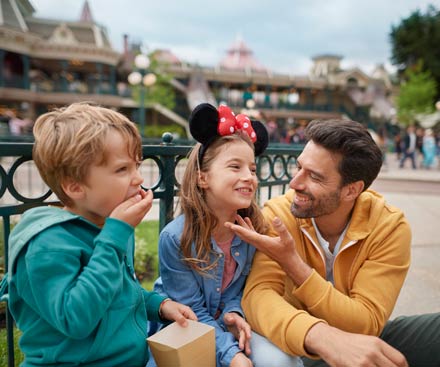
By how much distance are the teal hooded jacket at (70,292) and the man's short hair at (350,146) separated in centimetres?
112

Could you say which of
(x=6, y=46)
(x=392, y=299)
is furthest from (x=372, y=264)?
(x=6, y=46)

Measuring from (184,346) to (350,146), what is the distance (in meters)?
1.26

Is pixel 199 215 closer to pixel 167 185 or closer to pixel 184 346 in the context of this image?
pixel 167 185

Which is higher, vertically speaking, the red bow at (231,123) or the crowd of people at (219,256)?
the red bow at (231,123)

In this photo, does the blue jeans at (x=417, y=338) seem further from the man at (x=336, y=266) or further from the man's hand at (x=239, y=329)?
the man's hand at (x=239, y=329)

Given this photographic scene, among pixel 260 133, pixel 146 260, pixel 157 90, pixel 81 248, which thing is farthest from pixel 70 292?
pixel 157 90

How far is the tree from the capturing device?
140 ft

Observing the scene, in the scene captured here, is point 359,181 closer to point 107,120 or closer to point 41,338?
point 107,120

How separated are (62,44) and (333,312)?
3528cm

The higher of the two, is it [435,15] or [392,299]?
[435,15]

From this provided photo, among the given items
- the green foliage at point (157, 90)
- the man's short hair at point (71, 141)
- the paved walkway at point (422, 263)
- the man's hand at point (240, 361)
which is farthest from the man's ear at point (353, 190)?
the green foliage at point (157, 90)

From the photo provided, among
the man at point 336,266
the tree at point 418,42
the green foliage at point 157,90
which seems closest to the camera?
the man at point 336,266

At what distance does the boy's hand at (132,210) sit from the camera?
1.52m

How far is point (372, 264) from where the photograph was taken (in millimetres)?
2000
